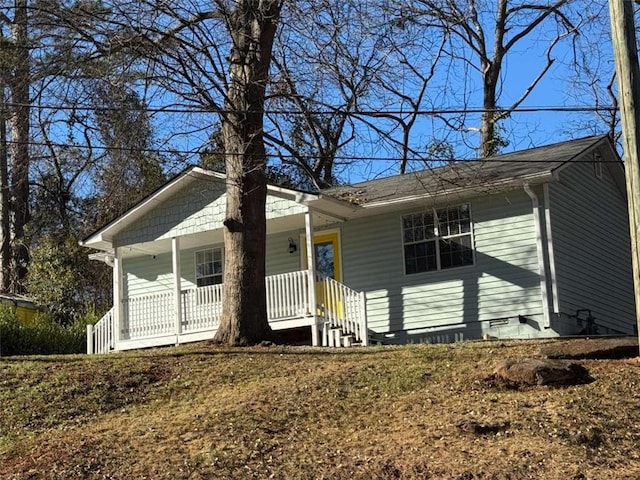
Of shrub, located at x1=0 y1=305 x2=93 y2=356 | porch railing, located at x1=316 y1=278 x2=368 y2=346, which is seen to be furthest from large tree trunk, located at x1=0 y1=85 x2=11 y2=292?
porch railing, located at x1=316 y1=278 x2=368 y2=346

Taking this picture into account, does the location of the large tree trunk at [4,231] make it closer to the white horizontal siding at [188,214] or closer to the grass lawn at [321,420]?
the white horizontal siding at [188,214]

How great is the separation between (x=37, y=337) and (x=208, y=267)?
5.85m

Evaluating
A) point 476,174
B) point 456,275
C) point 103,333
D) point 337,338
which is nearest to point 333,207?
point 337,338

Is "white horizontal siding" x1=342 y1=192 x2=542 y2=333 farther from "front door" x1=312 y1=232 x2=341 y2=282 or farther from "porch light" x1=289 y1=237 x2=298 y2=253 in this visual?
"porch light" x1=289 y1=237 x2=298 y2=253

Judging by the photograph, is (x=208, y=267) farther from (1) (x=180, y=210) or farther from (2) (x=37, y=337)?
(2) (x=37, y=337)

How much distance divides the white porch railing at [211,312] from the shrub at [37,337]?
3.08m

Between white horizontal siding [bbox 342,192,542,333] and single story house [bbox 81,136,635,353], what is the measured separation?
0.02m

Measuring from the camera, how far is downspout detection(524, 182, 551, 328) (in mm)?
16172

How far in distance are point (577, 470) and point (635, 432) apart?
1.20 m

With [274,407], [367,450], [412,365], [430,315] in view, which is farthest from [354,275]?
[367,450]

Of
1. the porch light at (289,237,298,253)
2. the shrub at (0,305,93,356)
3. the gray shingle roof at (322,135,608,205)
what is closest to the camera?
the gray shingle roof at (322,135,608,205)

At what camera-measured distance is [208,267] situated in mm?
21156

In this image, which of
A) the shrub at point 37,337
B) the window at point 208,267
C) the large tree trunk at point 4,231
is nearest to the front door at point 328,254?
the window at point 208,267

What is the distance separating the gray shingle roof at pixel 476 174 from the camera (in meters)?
16.8
